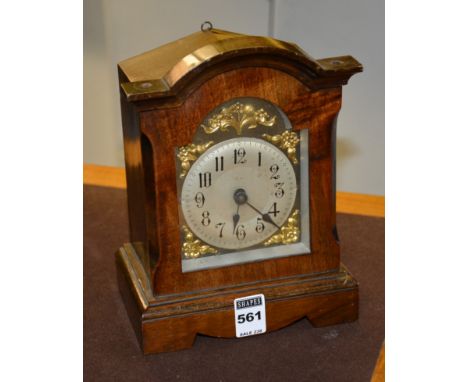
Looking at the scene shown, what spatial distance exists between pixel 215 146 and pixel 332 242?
25 centimetres

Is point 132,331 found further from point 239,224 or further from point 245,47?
point 245,47

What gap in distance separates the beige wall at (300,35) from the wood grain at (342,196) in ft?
0.65

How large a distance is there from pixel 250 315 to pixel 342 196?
0.56m

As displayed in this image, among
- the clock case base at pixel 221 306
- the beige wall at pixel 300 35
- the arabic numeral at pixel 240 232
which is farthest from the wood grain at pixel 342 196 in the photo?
the arabic numeral at pixel 240 232

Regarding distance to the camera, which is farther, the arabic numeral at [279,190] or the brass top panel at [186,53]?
the arabic numeral at [279,190]

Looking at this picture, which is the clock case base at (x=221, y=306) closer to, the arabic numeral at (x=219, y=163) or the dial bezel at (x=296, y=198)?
the dial bezel at (x=296, y=198)

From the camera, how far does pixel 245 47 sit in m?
1.21

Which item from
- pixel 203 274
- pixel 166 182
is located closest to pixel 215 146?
pixel 166 182

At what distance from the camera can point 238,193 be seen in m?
1.31

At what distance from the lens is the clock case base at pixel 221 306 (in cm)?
133

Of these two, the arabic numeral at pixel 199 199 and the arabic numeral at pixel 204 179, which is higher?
the arabic numeral at pixel 204 179

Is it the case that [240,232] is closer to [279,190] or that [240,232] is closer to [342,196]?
[279,190]

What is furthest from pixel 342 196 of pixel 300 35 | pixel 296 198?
pixel 296 198

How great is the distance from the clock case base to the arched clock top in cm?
31
